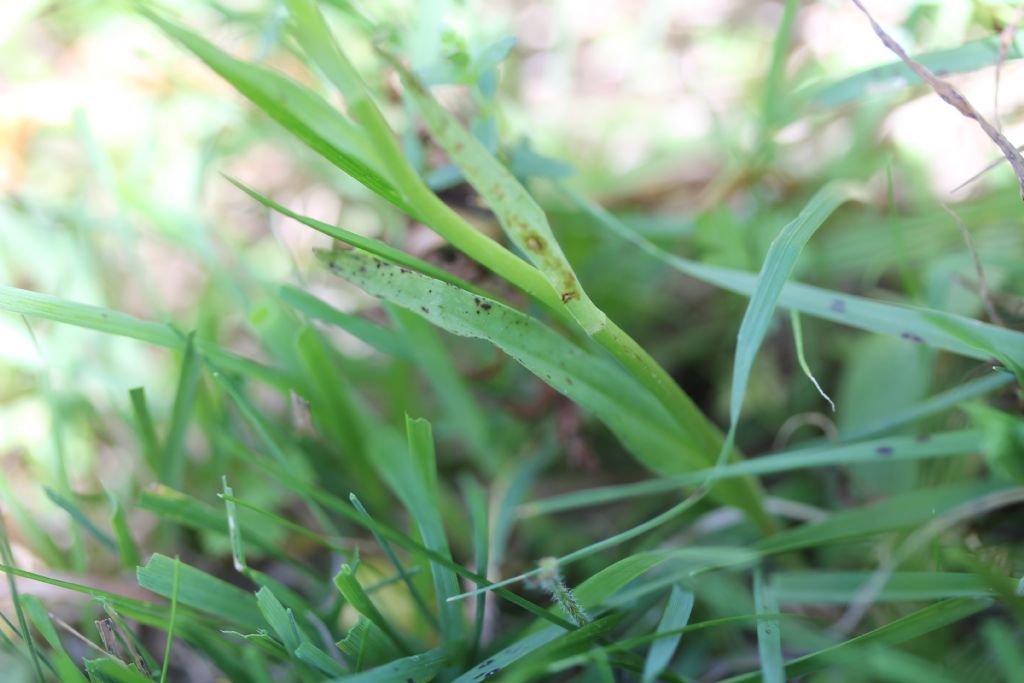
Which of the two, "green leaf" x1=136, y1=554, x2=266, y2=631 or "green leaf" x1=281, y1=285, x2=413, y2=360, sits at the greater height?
"green leaf" x1=281, y1=285, x2=413, y2=360

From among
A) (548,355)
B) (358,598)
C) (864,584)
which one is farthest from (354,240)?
(864,584)

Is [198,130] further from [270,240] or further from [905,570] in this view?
[905,570]

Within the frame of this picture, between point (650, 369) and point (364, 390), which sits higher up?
point (650, 369)

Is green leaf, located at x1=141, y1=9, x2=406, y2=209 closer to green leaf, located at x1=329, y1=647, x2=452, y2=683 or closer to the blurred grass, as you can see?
the blurred grass

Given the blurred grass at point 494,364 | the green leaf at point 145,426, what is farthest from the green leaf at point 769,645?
the green leaf at point 145,426

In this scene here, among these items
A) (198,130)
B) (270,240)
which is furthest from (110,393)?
(198,130)

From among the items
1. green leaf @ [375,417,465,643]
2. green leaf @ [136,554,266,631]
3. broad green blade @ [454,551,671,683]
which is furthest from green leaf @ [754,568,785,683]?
green leaf @ [136,554,266,631]

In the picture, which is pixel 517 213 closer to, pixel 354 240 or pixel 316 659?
pixel 354 240
